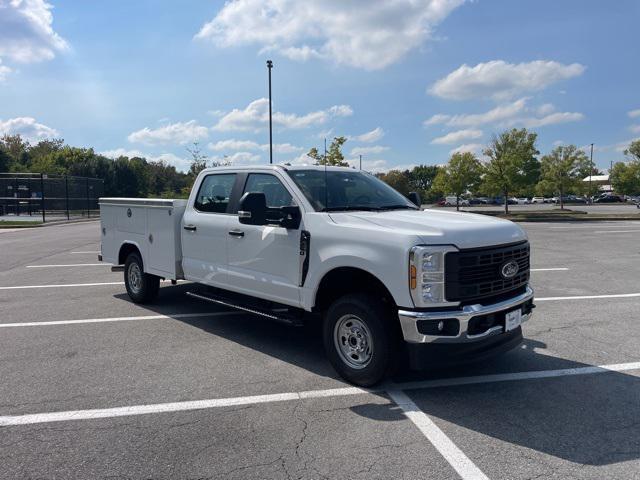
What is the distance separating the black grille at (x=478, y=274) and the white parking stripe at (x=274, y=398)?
91 cm

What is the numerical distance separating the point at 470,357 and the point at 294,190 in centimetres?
239

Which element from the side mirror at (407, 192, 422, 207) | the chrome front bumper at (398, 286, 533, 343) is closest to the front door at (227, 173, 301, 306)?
the chrome front bumper at (398, 286, 533, 343)

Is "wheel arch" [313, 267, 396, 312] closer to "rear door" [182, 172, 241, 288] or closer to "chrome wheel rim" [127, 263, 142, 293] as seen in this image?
"rear door" [182, 172, 241, 288]

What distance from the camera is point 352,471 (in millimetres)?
3049

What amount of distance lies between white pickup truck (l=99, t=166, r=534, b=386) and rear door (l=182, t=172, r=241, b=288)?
0.06ft

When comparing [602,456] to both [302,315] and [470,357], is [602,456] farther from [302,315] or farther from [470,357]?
[302,315]

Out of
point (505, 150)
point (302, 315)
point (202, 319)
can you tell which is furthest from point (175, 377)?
point (505, 150)

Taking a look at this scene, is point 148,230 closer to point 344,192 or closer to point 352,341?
point 344,192

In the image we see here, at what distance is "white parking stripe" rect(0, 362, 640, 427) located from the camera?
3.82m

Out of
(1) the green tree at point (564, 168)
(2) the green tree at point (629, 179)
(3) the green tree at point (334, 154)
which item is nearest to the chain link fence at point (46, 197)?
(3) the green tree at point (334, 154)

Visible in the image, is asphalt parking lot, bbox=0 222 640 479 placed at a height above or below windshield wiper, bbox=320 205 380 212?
below

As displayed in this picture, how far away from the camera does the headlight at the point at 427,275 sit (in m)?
3.81

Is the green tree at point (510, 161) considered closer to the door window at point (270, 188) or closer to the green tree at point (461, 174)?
the green tree at point (461, 174)

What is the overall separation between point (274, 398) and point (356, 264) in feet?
4.43
